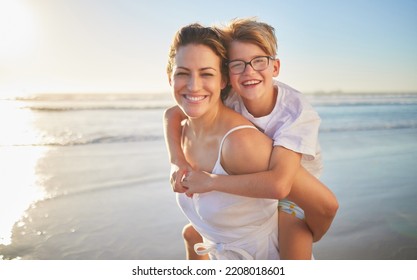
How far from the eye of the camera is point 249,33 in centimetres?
215

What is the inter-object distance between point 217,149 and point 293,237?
0.62m

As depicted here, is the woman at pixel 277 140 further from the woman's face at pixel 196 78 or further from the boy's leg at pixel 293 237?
the woman's face at pixel 196 78

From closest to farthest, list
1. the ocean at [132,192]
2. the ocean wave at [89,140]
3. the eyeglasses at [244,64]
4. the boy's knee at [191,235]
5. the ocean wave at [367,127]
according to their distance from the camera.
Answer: the eyeglasses at [244,64] < the boy's knee at [191,235] < the ocean at [132,192] < the ocean wave at [89,140] < the ocean wave at [367,127]

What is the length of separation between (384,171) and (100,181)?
346cm

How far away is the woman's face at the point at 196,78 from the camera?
2.03 metres

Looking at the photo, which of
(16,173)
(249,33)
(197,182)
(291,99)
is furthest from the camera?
(16,173)

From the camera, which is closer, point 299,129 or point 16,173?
point 299,129

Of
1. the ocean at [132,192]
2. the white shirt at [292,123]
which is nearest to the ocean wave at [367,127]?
the ocean at [132,192]

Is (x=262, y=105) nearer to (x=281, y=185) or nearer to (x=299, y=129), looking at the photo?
(x=299, y=129)

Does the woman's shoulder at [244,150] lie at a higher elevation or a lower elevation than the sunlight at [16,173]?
higher

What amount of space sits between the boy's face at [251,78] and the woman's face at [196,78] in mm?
112

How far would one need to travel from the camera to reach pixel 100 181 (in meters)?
5.03

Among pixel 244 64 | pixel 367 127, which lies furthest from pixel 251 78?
pixel 367 127
